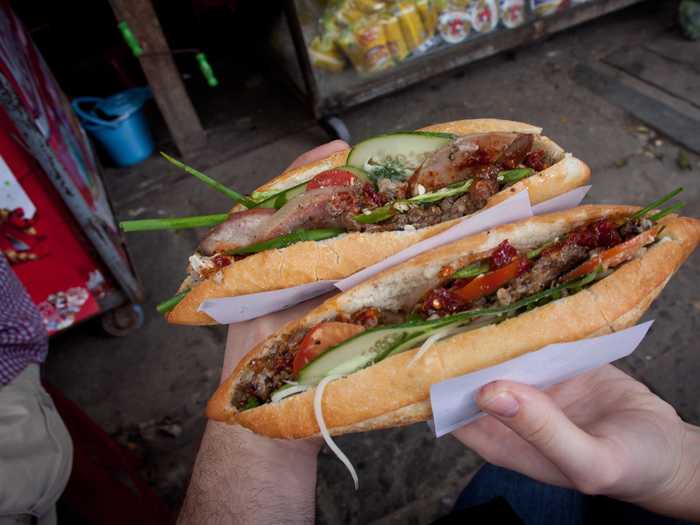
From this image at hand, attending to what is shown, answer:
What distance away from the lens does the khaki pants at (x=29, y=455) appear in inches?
75.8

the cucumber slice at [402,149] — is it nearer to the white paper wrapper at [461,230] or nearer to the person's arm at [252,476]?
the white paper wrapper at [461,230]

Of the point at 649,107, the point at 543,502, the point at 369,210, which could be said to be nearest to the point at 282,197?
the point at 369,210

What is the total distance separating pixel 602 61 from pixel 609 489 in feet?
18.6

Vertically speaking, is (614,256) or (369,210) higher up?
(369,210)

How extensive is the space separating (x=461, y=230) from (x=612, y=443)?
100 cm

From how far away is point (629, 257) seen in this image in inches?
76.9

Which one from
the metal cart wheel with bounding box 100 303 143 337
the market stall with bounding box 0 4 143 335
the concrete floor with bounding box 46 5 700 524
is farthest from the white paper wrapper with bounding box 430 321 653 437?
the metal cart wheel with bounding box 100 303 143 337

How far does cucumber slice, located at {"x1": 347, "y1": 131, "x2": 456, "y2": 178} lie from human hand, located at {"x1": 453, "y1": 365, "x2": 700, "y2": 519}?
1311 millimetres

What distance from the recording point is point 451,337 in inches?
73.8

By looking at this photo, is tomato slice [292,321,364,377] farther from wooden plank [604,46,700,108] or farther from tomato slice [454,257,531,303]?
wooden plank [604,46,700,108]

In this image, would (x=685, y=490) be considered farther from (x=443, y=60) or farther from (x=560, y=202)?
(x=443, y=60)

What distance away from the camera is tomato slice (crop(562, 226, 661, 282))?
1897 mm

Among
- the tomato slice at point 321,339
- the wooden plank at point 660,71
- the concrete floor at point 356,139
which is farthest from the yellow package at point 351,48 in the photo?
the tomato slice at point 321,339

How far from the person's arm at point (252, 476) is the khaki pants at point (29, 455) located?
56 cm
